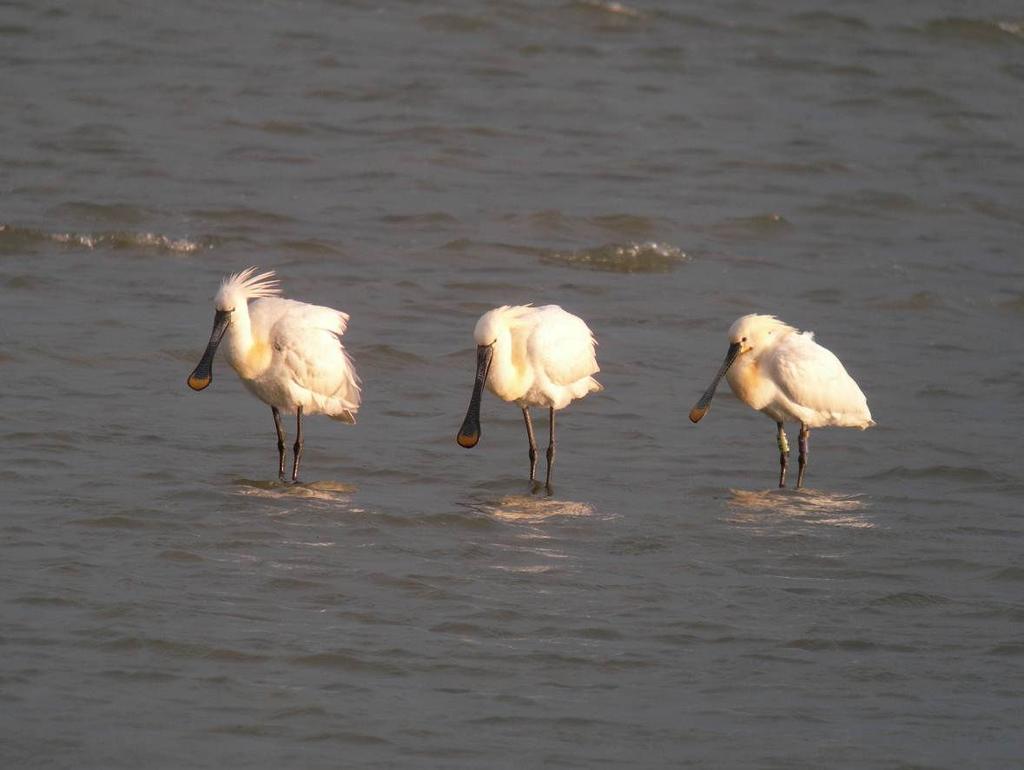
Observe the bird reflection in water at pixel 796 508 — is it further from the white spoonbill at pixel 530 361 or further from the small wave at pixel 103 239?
the small wave at pixel 103 239

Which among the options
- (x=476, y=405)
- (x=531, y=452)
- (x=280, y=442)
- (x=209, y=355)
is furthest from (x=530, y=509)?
(x=209, y=355)

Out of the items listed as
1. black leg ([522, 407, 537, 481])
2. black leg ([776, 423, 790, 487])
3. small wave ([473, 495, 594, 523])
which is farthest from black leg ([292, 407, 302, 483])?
black leg ([776, 423, 790, 487])

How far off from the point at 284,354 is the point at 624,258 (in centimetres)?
690

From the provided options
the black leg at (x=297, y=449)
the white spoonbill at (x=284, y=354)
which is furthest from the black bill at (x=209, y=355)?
the black leg at (x=297, y=449)

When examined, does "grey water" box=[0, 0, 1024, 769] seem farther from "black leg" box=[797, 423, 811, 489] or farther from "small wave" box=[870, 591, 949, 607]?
"black leg" box=[797, 423, 811, 489]

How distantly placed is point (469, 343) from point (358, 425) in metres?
2.37

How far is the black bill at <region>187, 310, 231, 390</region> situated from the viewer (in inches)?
456

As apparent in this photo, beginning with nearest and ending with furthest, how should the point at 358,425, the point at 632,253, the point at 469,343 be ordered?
the point at 358,425
the point at 469,343
the point at 632,253

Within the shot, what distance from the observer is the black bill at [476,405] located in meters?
11.7

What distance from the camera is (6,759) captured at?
6.62 metres

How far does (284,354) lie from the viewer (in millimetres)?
11523

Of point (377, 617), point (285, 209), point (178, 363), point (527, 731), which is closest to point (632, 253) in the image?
point (285, 209)

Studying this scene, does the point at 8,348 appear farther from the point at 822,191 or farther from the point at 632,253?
the point at 822,191

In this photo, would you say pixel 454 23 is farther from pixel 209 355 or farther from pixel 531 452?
pixel 531 452
